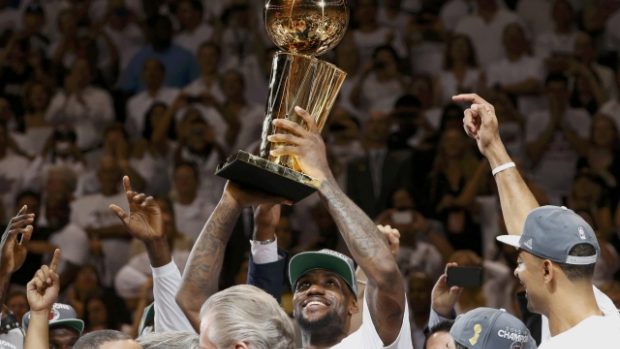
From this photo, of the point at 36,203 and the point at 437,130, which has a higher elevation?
the point at 437,130

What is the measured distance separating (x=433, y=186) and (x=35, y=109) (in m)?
3.79

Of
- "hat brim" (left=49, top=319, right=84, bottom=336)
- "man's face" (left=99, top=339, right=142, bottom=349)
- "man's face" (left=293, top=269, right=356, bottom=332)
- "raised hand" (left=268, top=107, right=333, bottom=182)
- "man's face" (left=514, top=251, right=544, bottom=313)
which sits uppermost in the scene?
"raised hand" (left=268, top=107, right=333, bottom=182)

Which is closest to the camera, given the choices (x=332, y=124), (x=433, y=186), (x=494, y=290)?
(x=494, y=290)

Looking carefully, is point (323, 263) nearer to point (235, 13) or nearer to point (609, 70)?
point (609, 70)

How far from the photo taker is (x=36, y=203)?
380 inches

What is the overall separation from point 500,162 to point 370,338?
72 cm

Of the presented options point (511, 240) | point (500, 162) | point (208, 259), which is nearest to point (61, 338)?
point (208, 259)

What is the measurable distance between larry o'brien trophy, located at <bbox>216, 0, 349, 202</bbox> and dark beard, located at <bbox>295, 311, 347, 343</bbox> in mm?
646

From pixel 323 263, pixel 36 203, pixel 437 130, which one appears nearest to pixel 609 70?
pixel 437 130

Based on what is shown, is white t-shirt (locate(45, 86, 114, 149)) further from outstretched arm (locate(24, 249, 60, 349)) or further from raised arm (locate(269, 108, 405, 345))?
raised arm (locate(269, 108, 405, 345))

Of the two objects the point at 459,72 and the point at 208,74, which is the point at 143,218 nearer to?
the point at 459,72

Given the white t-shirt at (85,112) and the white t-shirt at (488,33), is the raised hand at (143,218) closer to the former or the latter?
the white t-shirt at (488,33)

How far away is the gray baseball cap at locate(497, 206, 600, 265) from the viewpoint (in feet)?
11.4

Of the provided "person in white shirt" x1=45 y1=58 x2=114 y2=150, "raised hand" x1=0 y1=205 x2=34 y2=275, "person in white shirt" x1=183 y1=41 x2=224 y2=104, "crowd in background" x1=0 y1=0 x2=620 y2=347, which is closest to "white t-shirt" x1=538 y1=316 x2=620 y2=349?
"raised hand" x1=0 y1=205 x2=34 y2=275
